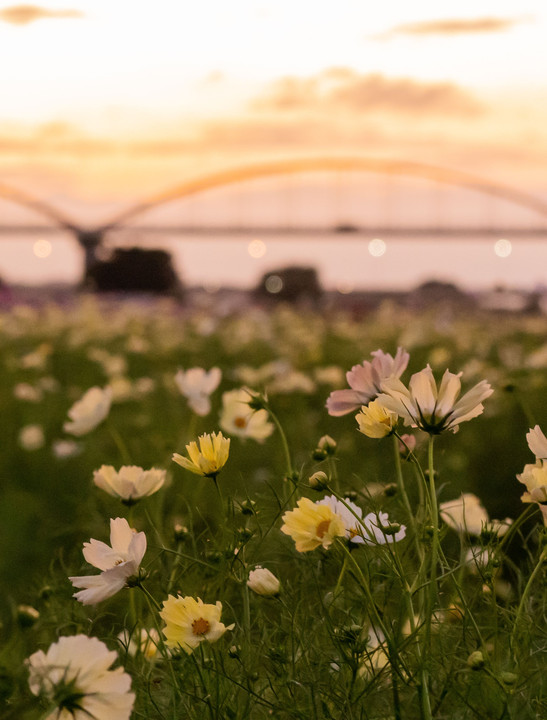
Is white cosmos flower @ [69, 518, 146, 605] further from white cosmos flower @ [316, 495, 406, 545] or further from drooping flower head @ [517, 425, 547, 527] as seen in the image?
drooping flower head @ [517, 425, 547, 527]

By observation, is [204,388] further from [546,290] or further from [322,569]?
[546,290]

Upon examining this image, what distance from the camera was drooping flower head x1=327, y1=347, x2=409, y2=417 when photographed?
113 cm

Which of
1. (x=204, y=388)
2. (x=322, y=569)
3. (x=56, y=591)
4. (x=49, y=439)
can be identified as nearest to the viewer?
(x=322, y=569)

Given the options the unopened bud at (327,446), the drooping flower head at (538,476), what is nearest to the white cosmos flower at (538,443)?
A: the drooping flower head at (538,476)

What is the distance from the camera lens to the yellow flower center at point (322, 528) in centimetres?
96

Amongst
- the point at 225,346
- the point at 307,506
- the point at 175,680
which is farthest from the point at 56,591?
the point at 225,346

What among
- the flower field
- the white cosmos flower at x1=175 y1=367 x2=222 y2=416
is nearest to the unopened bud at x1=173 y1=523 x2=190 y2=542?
the flower field

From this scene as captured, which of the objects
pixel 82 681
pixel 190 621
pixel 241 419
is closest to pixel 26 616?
pixel 190 621

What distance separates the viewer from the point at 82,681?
80cm

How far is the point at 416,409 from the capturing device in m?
0.96

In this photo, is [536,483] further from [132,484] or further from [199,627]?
[132,484]

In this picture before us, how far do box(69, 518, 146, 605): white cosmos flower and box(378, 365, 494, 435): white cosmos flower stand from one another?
11.1 inches

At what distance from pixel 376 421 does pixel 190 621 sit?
0.92ft

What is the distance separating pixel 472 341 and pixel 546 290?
7544mm
